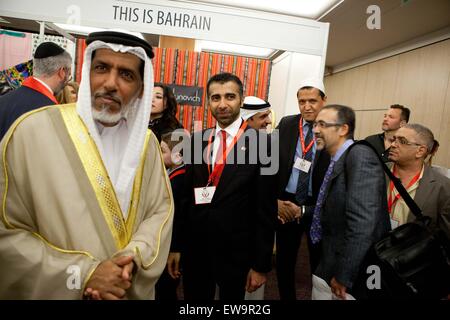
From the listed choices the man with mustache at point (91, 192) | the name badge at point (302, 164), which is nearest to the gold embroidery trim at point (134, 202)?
the man with mustache at point (91, 192)

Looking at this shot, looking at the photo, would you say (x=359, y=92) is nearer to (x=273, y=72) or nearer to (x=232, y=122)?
(x=273, y=72)

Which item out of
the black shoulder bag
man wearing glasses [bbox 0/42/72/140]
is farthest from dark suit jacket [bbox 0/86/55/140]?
the black shoulder bag

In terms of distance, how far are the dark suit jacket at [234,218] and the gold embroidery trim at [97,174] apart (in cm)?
60

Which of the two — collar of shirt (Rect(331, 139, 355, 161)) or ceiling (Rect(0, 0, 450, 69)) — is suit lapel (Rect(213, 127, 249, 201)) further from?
ceiling (Rect(0, 0, 450, 69))

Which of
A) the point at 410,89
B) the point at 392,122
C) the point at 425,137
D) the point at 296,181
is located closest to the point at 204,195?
the point at 296,181

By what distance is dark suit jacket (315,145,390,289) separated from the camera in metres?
1.37

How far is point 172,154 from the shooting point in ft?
5.99

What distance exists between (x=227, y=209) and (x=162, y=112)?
45.3 inches

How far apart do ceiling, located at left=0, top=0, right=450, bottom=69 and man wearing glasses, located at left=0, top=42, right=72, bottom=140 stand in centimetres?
254

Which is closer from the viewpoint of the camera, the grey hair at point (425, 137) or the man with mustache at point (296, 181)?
the grey hair at point (425, 137)

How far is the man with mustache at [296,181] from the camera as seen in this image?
81.8 inches

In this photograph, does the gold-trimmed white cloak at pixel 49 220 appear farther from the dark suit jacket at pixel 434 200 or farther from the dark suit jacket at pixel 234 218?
the dark suit jacket at pixel 434 200
